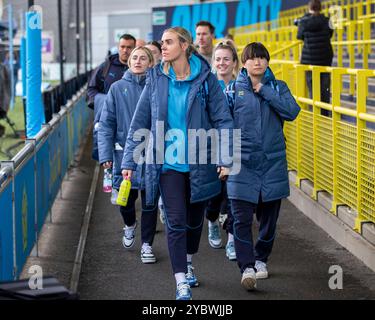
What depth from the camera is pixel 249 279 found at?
22.9 ft

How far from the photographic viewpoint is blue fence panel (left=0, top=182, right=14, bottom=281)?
5.79 metres

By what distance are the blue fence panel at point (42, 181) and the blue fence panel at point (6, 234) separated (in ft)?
6.61

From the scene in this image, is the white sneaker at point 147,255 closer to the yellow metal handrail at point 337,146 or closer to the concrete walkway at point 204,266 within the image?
the concrete walkway at point 204,266

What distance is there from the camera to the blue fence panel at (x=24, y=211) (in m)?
6.66

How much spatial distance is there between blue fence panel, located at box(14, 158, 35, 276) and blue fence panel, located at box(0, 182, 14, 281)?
34cm

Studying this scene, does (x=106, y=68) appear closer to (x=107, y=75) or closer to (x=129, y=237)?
(x=107, y=75)

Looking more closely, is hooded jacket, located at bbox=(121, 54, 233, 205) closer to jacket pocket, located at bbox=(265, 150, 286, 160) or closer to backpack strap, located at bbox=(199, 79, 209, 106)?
backpack strap, located at bbox=(199, 79, 209, 106)

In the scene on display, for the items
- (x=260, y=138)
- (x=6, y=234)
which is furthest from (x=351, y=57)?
(x=6, y=234)

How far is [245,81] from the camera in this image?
7207 millimetres

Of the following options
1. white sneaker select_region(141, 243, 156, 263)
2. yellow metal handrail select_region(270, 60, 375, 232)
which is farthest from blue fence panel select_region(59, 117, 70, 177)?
white sneaker select_region(141, 243, 156, 263)

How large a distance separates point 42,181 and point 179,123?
2417 mm

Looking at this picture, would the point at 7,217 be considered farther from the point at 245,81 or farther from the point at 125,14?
the point at 125,14

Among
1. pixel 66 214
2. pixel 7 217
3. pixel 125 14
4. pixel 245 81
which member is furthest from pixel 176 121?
pixel 125 14

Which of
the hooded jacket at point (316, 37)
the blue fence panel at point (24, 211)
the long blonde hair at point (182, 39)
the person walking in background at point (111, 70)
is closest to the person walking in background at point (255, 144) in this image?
the long blonde hair at point (182, 39)
